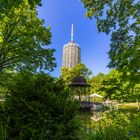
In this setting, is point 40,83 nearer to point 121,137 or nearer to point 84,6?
point 121,137

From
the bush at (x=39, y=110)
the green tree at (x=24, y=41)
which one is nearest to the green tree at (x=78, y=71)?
the green tree at (x=24, y=41)

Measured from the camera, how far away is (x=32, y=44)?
115 ft

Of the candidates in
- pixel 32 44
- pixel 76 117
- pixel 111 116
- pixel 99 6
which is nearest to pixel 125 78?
pixel 76 117

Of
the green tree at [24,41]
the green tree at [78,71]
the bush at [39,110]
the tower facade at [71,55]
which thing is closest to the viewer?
the bush at [39,110]

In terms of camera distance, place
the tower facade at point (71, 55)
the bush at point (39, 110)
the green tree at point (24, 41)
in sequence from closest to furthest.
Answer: the bush at point (39, 110)
the green tree at point (24, 41)
the tower facade at point (71, 55)

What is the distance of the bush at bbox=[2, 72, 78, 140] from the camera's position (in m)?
6.80

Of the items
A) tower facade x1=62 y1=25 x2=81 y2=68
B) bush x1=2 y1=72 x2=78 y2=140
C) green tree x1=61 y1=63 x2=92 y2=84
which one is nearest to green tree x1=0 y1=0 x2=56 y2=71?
bush x1=2 y1=72 x2=78 y2=140

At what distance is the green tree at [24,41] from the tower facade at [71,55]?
146688 mm

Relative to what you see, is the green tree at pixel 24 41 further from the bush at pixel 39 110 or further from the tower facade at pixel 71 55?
the tower facade at pixel 71 55

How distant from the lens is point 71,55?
187m

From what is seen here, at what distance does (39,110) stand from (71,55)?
180m

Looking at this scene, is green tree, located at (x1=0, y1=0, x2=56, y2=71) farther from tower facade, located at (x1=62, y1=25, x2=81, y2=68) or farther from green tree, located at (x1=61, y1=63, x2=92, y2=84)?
tower facade, located at (x1=62, y1=25, x2=81, y2=68)

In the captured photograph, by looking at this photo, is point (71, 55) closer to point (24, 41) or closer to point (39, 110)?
→ point (24, 41)

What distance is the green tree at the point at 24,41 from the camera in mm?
34219
